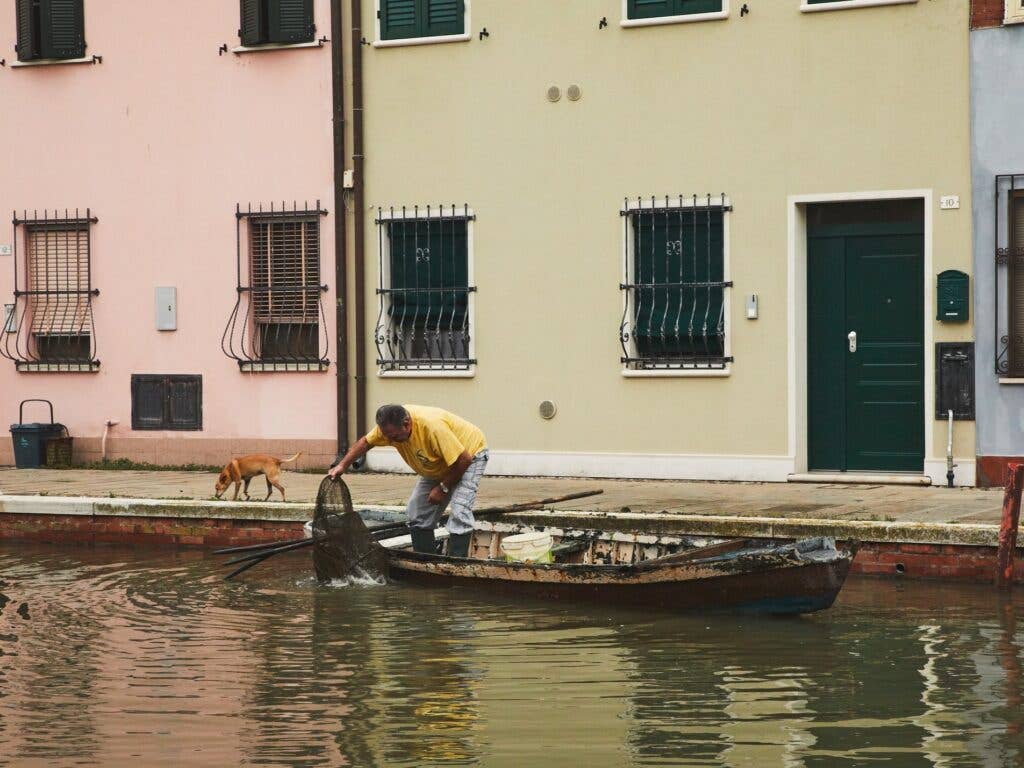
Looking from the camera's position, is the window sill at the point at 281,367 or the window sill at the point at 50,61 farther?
the window sill at the point at 50,61

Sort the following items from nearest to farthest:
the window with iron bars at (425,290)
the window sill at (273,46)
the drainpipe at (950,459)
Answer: the drainpipe at (950,459) → the window with iron bars at (425,290) → the window sill at (273,46)

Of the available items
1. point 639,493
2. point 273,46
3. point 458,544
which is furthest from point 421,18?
point 458,544

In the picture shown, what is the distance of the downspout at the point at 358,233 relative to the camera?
2011 centimetres

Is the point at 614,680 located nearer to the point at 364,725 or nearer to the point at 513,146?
the point at 364,725

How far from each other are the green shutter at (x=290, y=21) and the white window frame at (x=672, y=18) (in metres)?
3.66

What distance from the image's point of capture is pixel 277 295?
67.9 feet

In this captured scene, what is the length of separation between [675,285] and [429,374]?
2925mm

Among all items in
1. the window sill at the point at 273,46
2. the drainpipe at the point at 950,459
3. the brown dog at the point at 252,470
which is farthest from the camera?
the window sill at the point at 273,46

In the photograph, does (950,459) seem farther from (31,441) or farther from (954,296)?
(31,441)

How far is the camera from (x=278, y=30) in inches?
806

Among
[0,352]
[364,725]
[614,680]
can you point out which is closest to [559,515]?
[614,680]

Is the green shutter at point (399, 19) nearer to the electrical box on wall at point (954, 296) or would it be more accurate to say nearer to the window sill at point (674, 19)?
the window sill at point (674, 19)

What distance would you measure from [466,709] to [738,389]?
9.11 metres

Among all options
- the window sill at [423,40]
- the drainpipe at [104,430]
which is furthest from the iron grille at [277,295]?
the window sill at [423,40]
